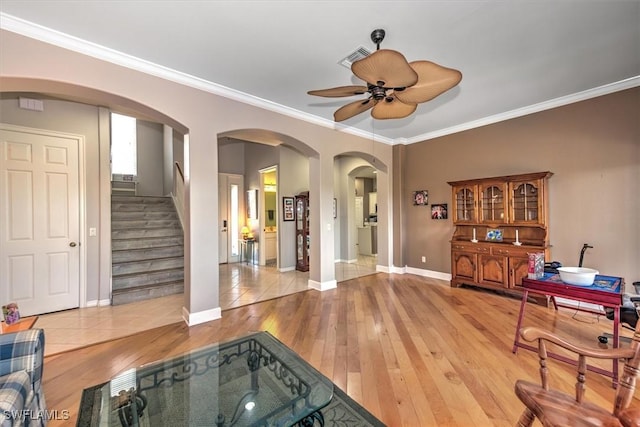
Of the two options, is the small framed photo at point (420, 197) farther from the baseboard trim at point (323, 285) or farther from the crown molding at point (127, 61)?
the crown molding at point (127, 61)

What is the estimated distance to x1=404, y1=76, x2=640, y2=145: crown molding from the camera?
335 cm

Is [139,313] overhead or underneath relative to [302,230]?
underneath

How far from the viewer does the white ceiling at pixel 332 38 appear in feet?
6.93

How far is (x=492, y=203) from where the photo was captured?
14.4 feet

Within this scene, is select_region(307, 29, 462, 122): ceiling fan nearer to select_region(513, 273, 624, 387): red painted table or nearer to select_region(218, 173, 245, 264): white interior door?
select_region(513, 273, 624, 387): red painted table

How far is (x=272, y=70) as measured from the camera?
300cm

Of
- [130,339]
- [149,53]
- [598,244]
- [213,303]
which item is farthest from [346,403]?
[598,244]

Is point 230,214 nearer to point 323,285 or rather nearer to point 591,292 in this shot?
point 323,285

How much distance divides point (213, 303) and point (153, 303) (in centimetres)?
135

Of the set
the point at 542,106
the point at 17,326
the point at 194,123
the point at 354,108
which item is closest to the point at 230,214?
the point at 194,123

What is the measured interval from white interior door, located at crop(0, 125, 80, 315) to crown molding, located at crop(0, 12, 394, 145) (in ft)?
6.15

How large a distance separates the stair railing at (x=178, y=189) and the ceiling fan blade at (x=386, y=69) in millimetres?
5145

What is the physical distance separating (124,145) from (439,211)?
8131 millimetres

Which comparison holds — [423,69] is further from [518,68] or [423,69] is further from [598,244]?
[598,244]
